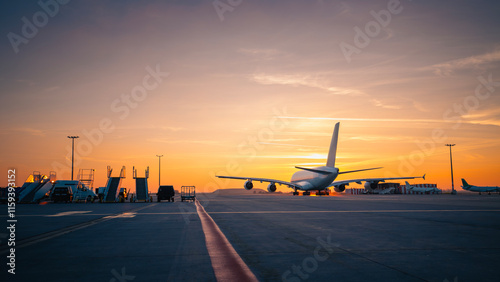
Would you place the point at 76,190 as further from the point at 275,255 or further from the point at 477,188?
the point at 477,188

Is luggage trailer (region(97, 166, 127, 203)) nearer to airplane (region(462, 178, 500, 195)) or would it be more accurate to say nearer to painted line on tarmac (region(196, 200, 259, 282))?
painted line on tarmac (region(196, 200, 259, 282))

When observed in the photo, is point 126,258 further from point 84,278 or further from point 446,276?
point 446,276

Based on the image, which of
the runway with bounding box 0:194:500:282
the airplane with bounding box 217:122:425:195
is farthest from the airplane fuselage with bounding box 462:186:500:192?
the runway with bounding box 0:194:500:282

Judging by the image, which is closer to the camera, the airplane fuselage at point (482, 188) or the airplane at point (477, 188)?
the airplane fuselage at point (482, 188)

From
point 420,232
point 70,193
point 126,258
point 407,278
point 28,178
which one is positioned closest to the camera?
point 407,278

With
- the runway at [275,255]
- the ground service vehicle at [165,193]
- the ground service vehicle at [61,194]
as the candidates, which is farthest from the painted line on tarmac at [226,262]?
the ground service vehicle at [61,194]

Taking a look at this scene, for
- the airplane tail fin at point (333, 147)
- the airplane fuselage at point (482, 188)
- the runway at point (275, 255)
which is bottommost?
the airplane fuselage at point (482, 188)

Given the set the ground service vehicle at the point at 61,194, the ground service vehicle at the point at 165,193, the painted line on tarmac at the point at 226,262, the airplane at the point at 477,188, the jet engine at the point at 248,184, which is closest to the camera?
the painted line on tarmac at the point at 226,262

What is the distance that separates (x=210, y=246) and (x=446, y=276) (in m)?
5.55

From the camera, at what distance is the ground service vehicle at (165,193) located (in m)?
49.3

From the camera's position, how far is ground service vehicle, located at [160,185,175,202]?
162 feet

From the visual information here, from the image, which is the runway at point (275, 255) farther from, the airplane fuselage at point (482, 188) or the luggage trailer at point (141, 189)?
the airplane fuselage at point (482, 188)

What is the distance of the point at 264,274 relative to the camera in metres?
6.38

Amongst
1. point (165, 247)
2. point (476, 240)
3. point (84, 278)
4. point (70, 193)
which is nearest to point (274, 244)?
point (165, 247)
